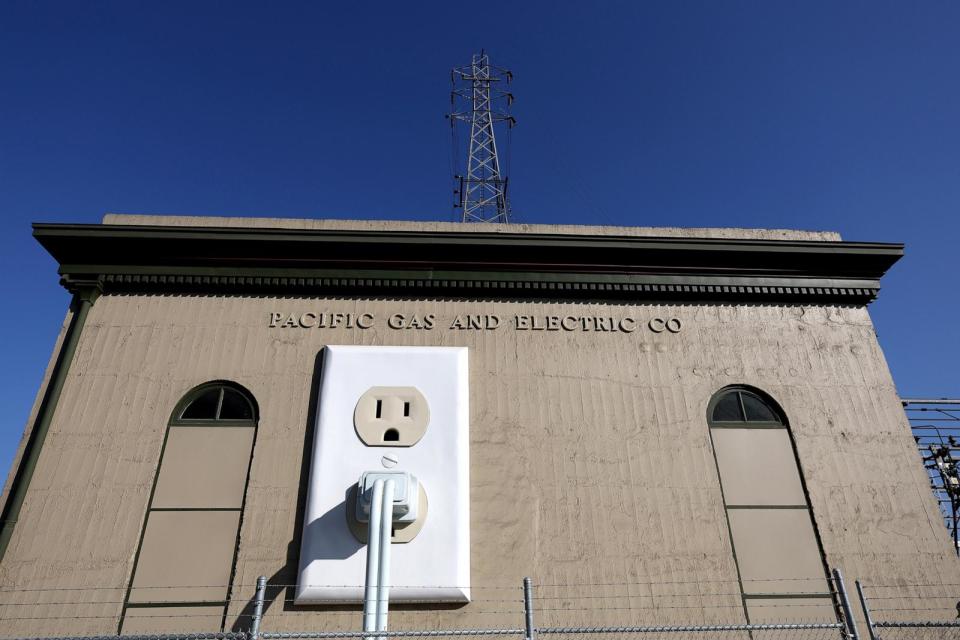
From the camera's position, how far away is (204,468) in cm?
902

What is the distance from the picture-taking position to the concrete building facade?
8344mm

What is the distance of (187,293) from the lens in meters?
10.3

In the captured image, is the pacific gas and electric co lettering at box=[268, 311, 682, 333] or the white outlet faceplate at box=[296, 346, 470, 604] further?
the pacific gas and electric co lettering at box=[268, 311, 682, 333]

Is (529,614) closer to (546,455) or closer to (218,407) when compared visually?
(546,455)

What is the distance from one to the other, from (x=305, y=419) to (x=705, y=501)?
19.4 feet

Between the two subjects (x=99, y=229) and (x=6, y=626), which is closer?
(x=6, y=626)

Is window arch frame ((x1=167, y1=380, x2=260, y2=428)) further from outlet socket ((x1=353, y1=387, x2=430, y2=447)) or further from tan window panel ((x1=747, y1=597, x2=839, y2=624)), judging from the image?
tan window panel ((x1=747, y1=597, x2=839, y2=624))

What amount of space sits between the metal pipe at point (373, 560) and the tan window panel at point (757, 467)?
498cm

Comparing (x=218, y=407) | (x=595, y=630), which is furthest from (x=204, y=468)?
(x=595, y=630)

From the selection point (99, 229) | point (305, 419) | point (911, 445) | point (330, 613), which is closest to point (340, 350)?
point (305, 419)

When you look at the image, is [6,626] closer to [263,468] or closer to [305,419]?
[263,468]

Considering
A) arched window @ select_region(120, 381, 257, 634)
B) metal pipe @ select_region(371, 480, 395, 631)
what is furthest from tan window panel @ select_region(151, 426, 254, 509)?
metal pipe @ select_region(371, 480, 395, 631)

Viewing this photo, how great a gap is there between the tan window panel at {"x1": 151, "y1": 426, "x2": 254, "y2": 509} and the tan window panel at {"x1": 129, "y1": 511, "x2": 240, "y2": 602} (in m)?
0.18

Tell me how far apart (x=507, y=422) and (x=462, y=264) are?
2.80 metres
